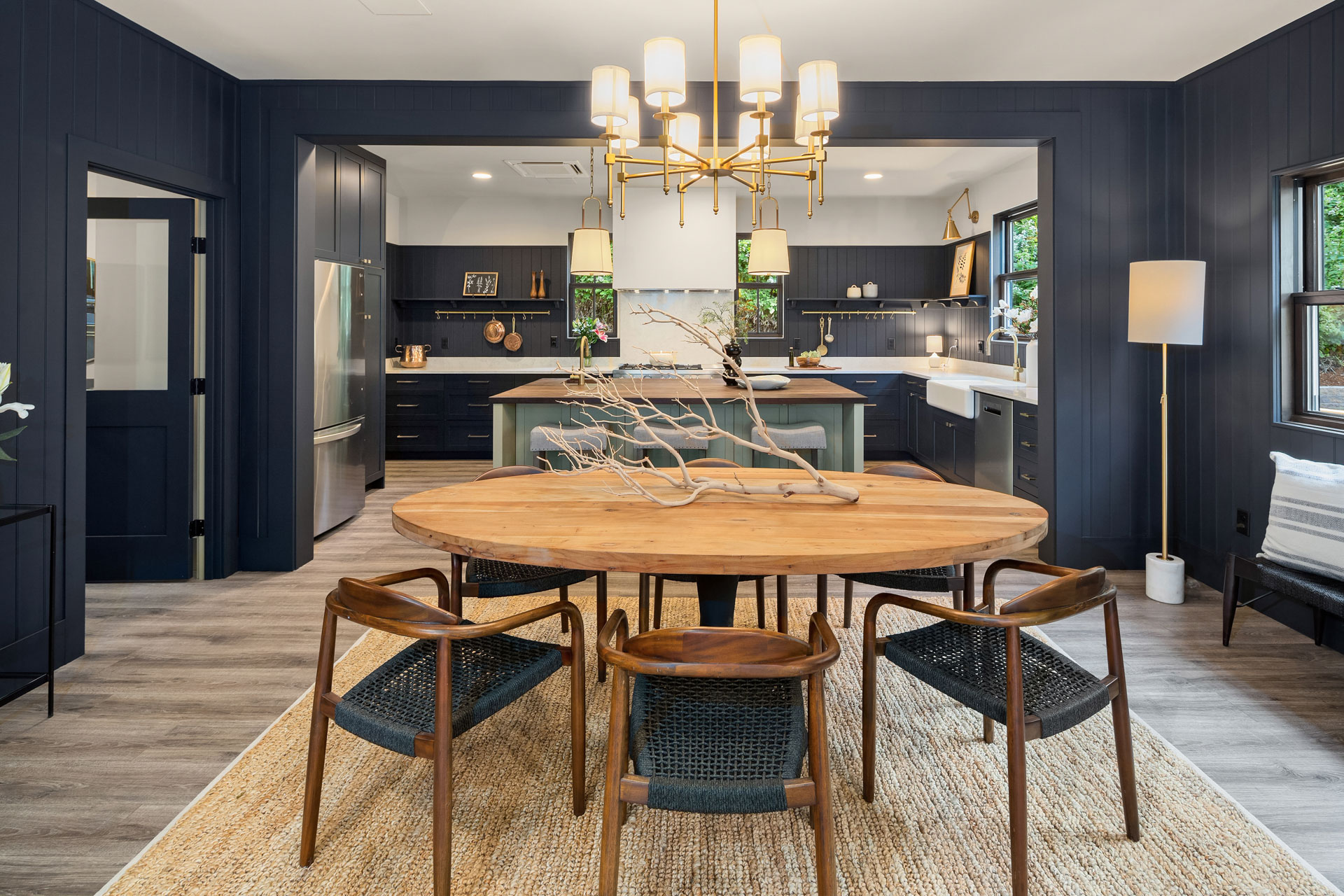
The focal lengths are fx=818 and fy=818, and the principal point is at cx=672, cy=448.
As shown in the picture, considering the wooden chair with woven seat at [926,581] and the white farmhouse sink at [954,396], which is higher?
the white farmhouse sink at [954,396]

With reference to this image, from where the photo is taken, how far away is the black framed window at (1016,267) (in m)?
6.44

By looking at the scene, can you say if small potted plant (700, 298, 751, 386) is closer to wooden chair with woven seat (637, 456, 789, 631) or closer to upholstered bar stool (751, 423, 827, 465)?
upholstered bar stool (751, 423, 827, 465)

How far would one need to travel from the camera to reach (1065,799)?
2.06 meters

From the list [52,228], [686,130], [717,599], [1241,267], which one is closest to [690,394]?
[686,130]

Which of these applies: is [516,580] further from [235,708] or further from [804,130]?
[804,130]

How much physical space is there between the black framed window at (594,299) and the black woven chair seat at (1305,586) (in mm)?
6350

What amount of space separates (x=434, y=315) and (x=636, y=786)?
7.80 meters

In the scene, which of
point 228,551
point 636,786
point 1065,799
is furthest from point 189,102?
point 1065,799

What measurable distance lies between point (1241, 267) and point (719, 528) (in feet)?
10.4

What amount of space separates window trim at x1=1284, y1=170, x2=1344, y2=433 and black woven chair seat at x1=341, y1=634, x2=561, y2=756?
3368 mm

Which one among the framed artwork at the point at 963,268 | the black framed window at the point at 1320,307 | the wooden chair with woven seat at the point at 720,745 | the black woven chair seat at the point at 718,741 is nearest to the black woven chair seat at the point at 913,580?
the black woven chair seat at the point at 718,741

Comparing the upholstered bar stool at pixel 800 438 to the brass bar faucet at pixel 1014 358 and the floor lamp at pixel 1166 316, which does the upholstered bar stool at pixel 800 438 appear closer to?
the floor lamp at pixel 1166 316

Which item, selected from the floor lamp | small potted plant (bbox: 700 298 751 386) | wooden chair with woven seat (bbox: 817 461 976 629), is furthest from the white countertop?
wooden chair with woven seat (bbox: 817 461 976 629)

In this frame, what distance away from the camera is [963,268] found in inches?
300
